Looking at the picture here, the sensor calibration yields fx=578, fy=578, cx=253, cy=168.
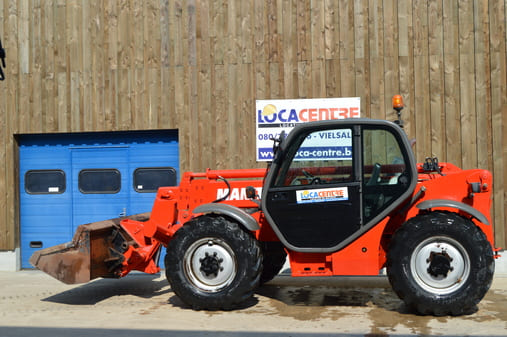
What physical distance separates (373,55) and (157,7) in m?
4.02

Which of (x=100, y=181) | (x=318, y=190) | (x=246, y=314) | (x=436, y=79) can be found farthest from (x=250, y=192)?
(x=100, y=181)

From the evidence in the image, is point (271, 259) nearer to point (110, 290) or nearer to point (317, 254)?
point (317, 254)

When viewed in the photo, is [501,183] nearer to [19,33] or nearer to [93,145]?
[93,145]

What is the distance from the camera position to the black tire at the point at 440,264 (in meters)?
6.28

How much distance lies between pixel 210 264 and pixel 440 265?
2.63 metres

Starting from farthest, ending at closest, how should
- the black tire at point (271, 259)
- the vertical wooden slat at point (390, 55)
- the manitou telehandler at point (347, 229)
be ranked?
the vertical wooden slat at point (390, 55)
the black tire at point (271, 259)
the manitou telehandler at point (347, 229)

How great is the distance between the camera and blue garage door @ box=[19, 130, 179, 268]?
35.6 ft

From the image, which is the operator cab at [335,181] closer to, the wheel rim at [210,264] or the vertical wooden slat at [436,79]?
the wheel rim at [210,264]

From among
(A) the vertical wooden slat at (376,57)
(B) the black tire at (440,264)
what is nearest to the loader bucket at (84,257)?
(B) the black tire at (440,264)

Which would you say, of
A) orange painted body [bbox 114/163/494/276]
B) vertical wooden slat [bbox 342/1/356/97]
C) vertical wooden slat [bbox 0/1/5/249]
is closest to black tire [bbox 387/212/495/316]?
orange painted body [bbox 114/163/494/276]

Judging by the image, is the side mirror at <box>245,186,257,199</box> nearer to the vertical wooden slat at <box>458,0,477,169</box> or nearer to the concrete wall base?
the vertical wooden slat at <box>458,0,477,169</box>

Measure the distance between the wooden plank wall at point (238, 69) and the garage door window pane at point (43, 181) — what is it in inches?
13.2

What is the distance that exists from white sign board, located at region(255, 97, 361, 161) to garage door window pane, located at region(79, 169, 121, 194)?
282 centimetres

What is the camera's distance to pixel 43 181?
1114cm
